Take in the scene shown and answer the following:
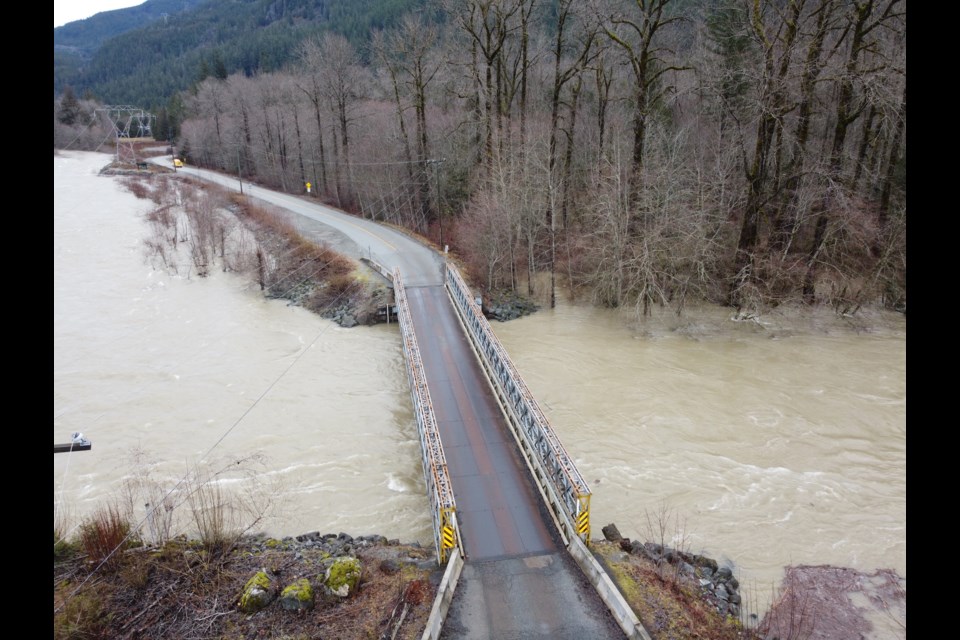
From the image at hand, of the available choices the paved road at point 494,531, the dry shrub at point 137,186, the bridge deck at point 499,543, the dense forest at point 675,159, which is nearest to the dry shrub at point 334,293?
the dense forest at point 675,159

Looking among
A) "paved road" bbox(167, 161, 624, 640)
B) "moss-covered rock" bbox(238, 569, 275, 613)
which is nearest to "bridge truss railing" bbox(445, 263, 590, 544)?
"paved road" bbox(167, 161, 624, 640)

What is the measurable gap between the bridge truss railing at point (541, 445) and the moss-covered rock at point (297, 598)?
508 centimetres

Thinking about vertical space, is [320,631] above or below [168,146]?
below

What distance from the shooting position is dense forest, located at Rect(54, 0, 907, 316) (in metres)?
23.2

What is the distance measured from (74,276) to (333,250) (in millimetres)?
15509

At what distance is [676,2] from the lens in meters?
43.3

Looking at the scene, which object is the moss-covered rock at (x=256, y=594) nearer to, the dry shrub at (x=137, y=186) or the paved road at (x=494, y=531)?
the paved road at (x=494, y=531)

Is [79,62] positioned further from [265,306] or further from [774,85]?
[774,85]

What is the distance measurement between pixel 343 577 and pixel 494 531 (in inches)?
125

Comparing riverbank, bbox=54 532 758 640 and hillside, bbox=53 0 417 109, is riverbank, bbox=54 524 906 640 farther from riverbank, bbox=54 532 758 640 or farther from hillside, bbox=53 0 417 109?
hillside, bbox=53 0 417 109

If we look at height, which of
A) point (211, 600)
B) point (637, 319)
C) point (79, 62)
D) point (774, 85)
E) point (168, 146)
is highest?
point (79, 62)

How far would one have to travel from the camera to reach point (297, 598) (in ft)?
33.1

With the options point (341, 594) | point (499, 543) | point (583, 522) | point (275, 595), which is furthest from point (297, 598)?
point (583, 522)

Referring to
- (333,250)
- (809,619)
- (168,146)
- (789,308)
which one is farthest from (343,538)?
(168,146)
